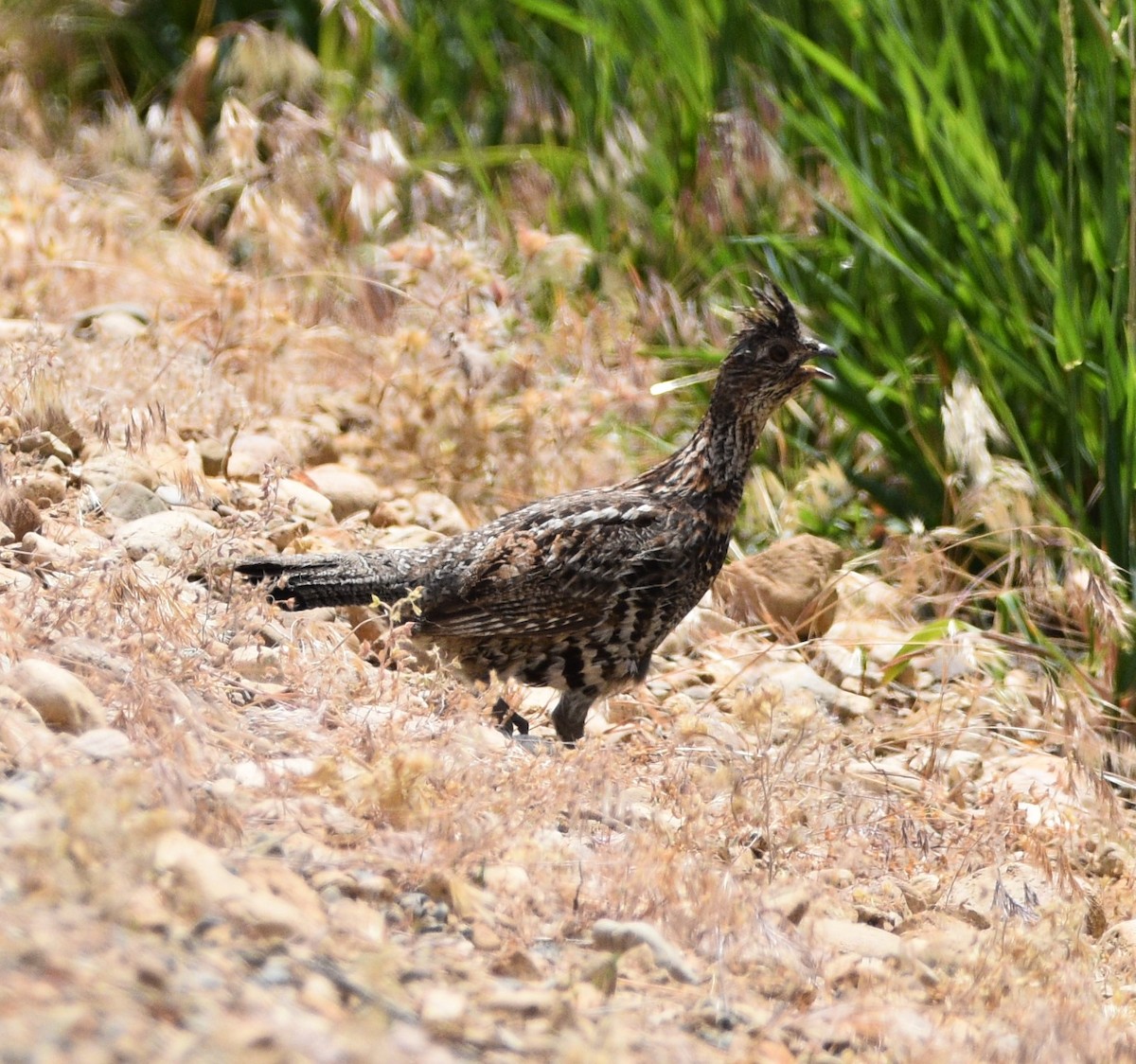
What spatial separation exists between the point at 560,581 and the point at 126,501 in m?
1.47

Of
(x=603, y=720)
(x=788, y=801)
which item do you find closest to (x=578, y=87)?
(x=603, y=720)

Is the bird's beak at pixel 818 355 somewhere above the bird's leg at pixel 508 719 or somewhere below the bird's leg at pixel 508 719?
above

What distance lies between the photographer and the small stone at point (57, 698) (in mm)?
3223

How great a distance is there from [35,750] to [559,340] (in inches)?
158

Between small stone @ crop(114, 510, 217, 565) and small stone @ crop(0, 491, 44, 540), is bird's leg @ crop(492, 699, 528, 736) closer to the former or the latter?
small stone @ crop(114, 510, 217, 565)

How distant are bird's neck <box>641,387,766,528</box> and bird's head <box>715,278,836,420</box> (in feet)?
0.09

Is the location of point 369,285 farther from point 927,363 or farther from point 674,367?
point 927,363

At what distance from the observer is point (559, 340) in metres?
6.64

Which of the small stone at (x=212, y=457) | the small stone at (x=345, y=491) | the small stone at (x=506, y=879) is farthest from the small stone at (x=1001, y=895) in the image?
the small stone at (x=212, y=457)

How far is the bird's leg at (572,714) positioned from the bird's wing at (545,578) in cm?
23

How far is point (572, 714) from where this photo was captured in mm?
4945

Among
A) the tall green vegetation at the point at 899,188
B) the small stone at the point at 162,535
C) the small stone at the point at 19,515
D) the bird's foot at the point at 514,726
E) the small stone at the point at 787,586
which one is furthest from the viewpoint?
the small stone at the point at 787,586

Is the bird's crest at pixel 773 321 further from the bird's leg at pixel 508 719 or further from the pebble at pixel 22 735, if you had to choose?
the pebble at pixel 22 735

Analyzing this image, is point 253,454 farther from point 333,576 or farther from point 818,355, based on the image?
point 818,355
